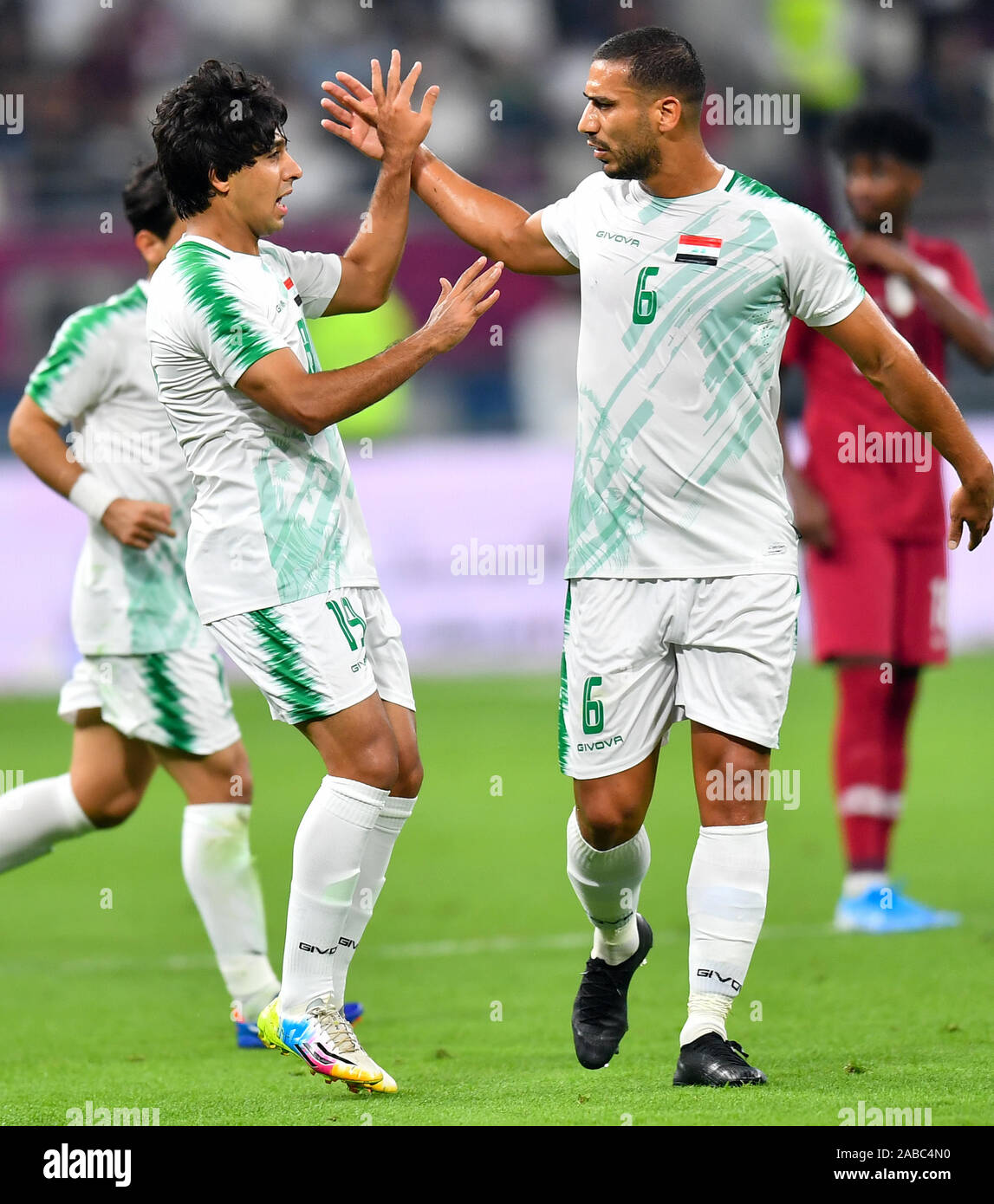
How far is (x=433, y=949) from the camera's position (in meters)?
6.56

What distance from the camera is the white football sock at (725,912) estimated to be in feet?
14.3

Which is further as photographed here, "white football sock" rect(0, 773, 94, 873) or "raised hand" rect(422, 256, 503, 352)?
"white football sock" rect(0, 773, 94, 873)

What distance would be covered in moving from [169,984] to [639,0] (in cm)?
1449

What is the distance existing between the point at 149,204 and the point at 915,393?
2.34 metres

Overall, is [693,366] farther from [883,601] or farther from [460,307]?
[883,601]

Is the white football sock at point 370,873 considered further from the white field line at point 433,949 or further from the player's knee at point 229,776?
the white field line at point 433,949

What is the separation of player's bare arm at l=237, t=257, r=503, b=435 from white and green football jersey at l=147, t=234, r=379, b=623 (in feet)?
0.24

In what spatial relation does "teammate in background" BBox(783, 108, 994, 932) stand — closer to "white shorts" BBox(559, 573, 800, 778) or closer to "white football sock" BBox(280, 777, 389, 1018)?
"white shorts" BBox(559, 573, 800, 778)

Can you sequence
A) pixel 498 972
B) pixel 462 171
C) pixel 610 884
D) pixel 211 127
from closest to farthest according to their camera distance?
pixel 211 127, pixel 610 884, pixel 498 972, pixel 462 171

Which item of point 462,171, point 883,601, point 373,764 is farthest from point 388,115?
point 462,171

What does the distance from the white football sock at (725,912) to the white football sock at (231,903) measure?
145 centimetres

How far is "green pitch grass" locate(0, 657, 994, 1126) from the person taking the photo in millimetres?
4242

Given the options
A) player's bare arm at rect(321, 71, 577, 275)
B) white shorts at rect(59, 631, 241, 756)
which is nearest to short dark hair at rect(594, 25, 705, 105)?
player's bare arm at rect(321, 71, 577, 275)

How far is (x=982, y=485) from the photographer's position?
4.38 meters
